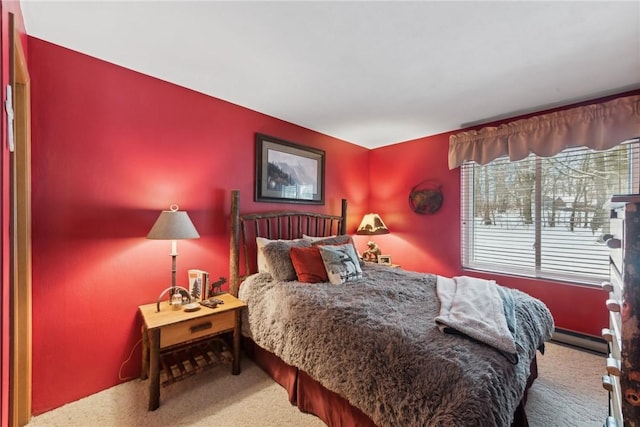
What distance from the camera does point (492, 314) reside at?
1476mm

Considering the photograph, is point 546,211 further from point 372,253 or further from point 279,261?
point 279,261

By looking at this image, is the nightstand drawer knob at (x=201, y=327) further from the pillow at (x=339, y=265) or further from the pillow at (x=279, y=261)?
the pillow at (x=339, y=265)

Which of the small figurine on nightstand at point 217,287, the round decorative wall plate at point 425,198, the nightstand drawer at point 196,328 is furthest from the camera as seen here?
the round decorative wall plate at point 425,198

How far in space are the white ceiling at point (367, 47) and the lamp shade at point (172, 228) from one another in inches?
43.8

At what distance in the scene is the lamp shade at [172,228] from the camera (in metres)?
1.84

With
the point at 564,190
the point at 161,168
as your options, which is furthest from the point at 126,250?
the point at 564,190

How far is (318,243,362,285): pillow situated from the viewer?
2275 mm

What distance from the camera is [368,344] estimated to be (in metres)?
1.35

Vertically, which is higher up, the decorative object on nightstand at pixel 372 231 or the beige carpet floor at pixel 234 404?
the decorative object on nightstand at pixel 372 231

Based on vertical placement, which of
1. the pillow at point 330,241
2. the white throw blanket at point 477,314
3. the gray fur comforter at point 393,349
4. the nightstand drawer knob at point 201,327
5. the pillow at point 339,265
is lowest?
the nightstand drawer knob at point 201,327

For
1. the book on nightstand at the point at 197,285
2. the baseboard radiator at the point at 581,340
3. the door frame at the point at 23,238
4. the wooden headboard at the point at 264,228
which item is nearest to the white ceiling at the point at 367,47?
the door frame at the point at 23,238

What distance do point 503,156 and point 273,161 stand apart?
254 cm

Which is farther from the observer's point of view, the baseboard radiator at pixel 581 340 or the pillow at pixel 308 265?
the baseboard radiator at pixel 581 340

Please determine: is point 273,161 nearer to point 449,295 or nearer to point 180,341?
point 180,341
